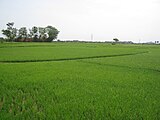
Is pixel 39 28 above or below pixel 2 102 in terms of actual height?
above

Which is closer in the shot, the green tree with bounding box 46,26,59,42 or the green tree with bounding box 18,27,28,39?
the green tree with bounding box 18,27,28,39

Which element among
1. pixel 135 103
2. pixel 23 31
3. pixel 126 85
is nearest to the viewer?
pixel 135 103

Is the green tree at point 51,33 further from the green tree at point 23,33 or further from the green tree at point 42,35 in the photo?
the green tree at point 23,33

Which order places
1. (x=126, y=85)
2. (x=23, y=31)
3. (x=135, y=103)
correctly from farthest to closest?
(x=23, y=31) < (x=126, y=85) < (x=135, y=103)

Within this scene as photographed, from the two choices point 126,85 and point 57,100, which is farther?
point 126,85

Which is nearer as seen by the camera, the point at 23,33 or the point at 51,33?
the point at 23,33

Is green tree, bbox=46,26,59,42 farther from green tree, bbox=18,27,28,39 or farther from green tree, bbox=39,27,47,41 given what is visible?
green tree, bbox=18,27,28,39

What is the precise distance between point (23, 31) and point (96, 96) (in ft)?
240

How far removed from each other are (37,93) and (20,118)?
2.14 metres

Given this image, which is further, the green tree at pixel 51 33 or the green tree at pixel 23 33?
the green tree at pixel 51 33

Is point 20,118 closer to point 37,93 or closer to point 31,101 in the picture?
point 31,101

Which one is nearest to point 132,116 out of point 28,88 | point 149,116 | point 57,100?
point 149,116

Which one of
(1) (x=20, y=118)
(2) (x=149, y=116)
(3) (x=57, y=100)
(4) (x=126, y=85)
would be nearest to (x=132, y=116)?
(2) (x=149, y=116)

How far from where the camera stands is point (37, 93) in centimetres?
674
